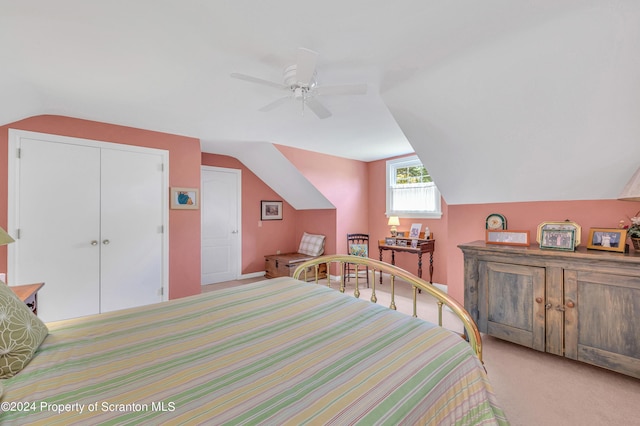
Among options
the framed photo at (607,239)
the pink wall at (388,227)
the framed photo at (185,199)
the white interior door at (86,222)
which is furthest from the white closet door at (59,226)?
the framed photo at (607,239)

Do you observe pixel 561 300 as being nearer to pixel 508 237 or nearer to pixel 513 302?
pixel 513 302

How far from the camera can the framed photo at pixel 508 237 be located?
2.67m

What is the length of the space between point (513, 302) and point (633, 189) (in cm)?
127

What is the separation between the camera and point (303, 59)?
160 cm

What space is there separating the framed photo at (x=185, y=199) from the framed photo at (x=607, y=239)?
4426 mm

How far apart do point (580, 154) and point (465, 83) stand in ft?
3.85

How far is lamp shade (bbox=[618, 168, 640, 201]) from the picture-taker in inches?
81.6

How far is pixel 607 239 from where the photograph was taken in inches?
90.9

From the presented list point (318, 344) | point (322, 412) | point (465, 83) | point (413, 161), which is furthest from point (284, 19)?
point (413, 161)

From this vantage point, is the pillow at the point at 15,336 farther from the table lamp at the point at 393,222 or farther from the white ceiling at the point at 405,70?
the table lamp at the point at 393,222

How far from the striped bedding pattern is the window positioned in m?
3.44

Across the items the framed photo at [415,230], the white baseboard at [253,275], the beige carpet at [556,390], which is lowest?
the beige carpet at [556,390]

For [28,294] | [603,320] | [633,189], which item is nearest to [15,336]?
[28,294]

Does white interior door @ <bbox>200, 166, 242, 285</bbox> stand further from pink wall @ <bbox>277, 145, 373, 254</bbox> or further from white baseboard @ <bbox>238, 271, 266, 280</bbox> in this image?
pink wall @ <bbox>277, 145, 373, 254</bbox>
